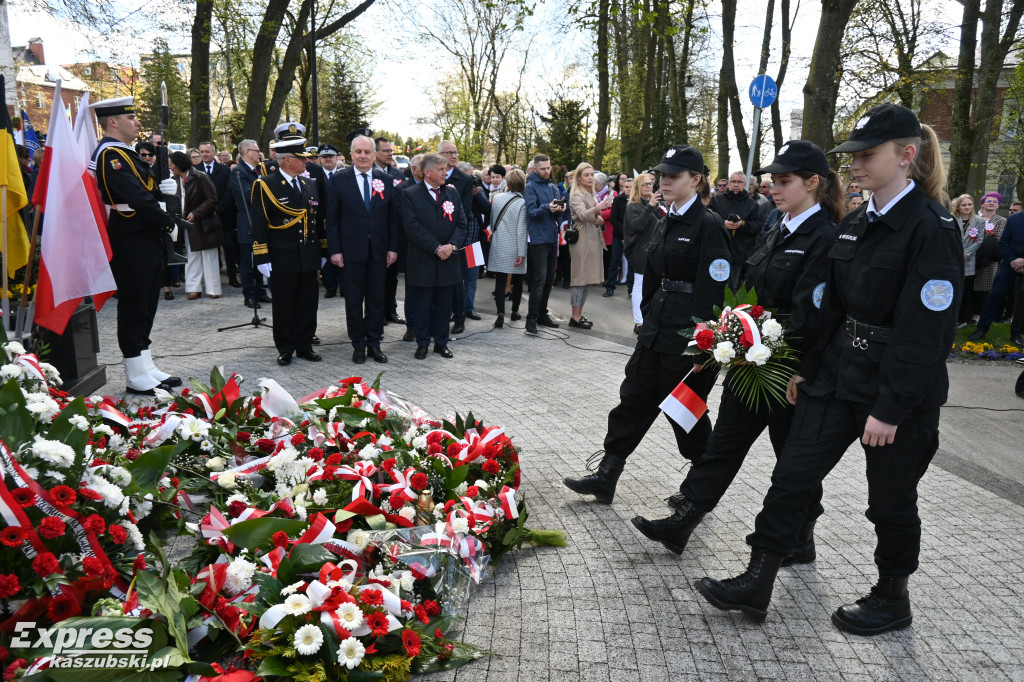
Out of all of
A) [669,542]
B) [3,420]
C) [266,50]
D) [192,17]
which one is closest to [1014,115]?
[266,50]

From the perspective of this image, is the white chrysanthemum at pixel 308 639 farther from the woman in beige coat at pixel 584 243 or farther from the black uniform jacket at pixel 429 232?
the woman in beige coat at pixel 584 243

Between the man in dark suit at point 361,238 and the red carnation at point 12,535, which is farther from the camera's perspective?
the man in dark suit at point 361,238

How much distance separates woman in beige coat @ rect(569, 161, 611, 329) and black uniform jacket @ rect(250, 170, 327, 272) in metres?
4.14

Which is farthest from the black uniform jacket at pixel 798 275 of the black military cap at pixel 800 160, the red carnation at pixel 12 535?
the red carnation at pixel 12 535

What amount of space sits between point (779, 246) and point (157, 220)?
205 inches

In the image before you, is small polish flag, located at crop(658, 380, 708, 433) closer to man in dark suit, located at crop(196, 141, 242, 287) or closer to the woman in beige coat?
the woman in beige coat

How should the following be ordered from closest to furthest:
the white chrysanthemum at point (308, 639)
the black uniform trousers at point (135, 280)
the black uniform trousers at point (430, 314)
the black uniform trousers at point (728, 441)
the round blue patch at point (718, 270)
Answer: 1. the white chrysanthemum at point (308, 639)
2. the black uniform trousers at point (728, 441)
3. the round blue patch at point (718, 270)
4. the black uniform trousers at point (135, 280)
5. the black uniform trousers at point (430, 314)

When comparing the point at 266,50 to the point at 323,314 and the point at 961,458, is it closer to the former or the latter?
the point at 323,314

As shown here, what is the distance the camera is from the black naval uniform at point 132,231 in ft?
21.0

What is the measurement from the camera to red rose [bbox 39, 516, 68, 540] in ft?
9.14

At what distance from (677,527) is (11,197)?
17.2 ft

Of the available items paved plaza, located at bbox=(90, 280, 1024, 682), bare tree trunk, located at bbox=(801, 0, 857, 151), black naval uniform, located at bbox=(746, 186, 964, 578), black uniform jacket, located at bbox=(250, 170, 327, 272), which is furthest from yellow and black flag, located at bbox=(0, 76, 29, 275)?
bare tree trunk, located at bbox=(801, 0, 857, 151)

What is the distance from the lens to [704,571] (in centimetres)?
397

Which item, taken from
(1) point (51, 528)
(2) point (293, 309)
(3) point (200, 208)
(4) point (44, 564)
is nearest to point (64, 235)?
(2) point (293, 309)
